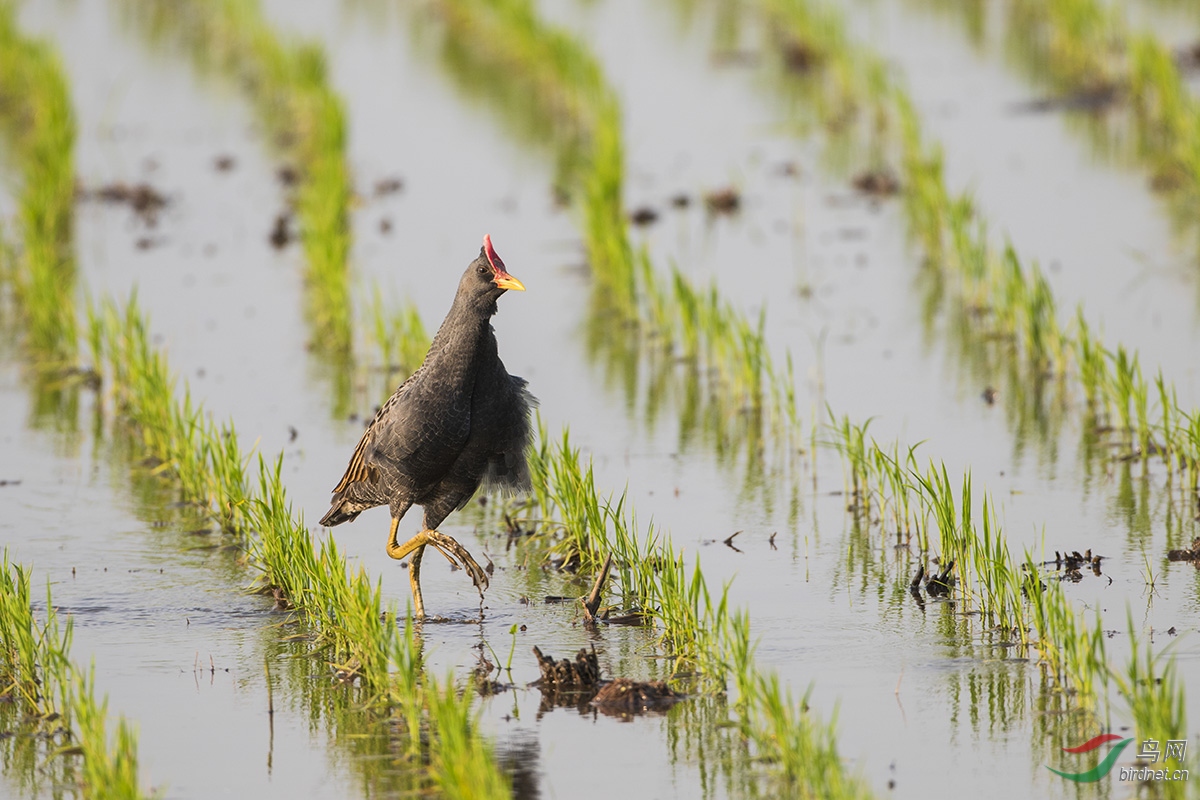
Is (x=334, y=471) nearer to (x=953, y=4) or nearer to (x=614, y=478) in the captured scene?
(x=614, y=478)

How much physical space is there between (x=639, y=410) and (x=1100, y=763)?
4460 mm

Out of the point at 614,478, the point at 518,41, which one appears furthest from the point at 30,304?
the point at 518,41

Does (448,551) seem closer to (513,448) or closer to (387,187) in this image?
(513,448)

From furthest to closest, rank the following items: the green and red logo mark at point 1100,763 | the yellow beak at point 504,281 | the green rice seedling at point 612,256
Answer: the green rice seedling at point 612,256
the yellow beak at point 504,281
the green and red logo mark at point 1100,763

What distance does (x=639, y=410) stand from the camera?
29.4 feet

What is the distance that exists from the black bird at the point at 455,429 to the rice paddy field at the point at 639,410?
13.6 inches

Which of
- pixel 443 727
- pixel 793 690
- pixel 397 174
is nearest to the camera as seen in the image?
pixel 443 727

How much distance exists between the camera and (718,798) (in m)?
4.71

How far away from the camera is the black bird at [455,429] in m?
5.95

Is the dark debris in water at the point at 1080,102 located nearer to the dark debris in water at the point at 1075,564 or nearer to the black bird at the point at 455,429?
the dark debris in water at the point at 1075,564

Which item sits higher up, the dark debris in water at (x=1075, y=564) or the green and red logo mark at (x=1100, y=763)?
the dark debris in water at (x=1075, y=564)

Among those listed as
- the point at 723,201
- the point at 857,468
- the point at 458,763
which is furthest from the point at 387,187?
the point at 458,763

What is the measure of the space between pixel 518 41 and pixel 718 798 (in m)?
13.7

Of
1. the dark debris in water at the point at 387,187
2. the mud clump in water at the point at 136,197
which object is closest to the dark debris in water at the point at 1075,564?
the dark debris in water at the point at 387,187
